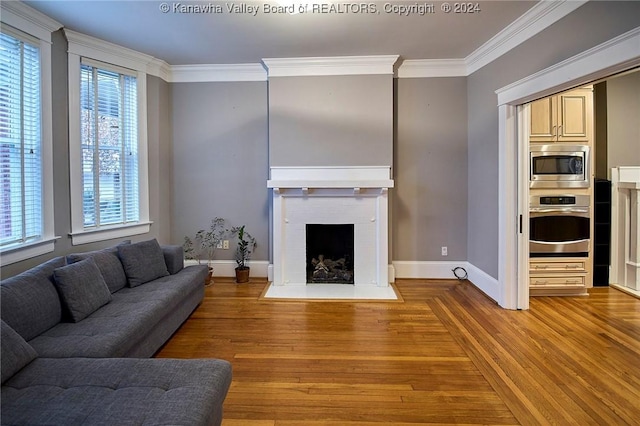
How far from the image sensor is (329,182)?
4.01m

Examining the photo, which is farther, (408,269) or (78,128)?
(408,269)

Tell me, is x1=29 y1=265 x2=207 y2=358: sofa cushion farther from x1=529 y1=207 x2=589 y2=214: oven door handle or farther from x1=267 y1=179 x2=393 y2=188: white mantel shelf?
x1=529 y1=207 x2=589 y2=214: oven door handle

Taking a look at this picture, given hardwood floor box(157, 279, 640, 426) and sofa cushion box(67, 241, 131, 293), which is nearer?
hardwood floor box(157, 279, 640, 426)

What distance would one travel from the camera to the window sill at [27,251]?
2.61m

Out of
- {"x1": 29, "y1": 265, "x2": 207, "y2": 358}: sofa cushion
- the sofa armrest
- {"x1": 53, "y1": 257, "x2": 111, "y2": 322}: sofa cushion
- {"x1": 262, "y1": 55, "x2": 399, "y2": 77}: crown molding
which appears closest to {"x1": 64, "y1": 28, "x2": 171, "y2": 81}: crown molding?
{"x1": 262, "y1": 55, "x2": 399, "y2": 77}: crown molding

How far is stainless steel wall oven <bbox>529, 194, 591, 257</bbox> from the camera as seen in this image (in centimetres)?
367

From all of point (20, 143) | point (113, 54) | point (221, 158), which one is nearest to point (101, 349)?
point (20, 143)

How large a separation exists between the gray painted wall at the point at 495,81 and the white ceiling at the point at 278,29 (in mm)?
338

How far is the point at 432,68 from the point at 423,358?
3.56 m

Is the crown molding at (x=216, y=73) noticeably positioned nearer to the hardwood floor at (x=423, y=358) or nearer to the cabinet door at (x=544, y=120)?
the hardwood floor at (x=423, y=358)

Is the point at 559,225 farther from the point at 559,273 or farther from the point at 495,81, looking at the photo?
the point at 495,81

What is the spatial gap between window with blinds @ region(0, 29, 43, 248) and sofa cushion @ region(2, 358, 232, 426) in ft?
5.71

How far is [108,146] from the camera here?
3.68 metres

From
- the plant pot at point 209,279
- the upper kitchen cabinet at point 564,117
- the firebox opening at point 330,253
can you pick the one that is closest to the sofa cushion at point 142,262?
the plant pot at point 209,279
